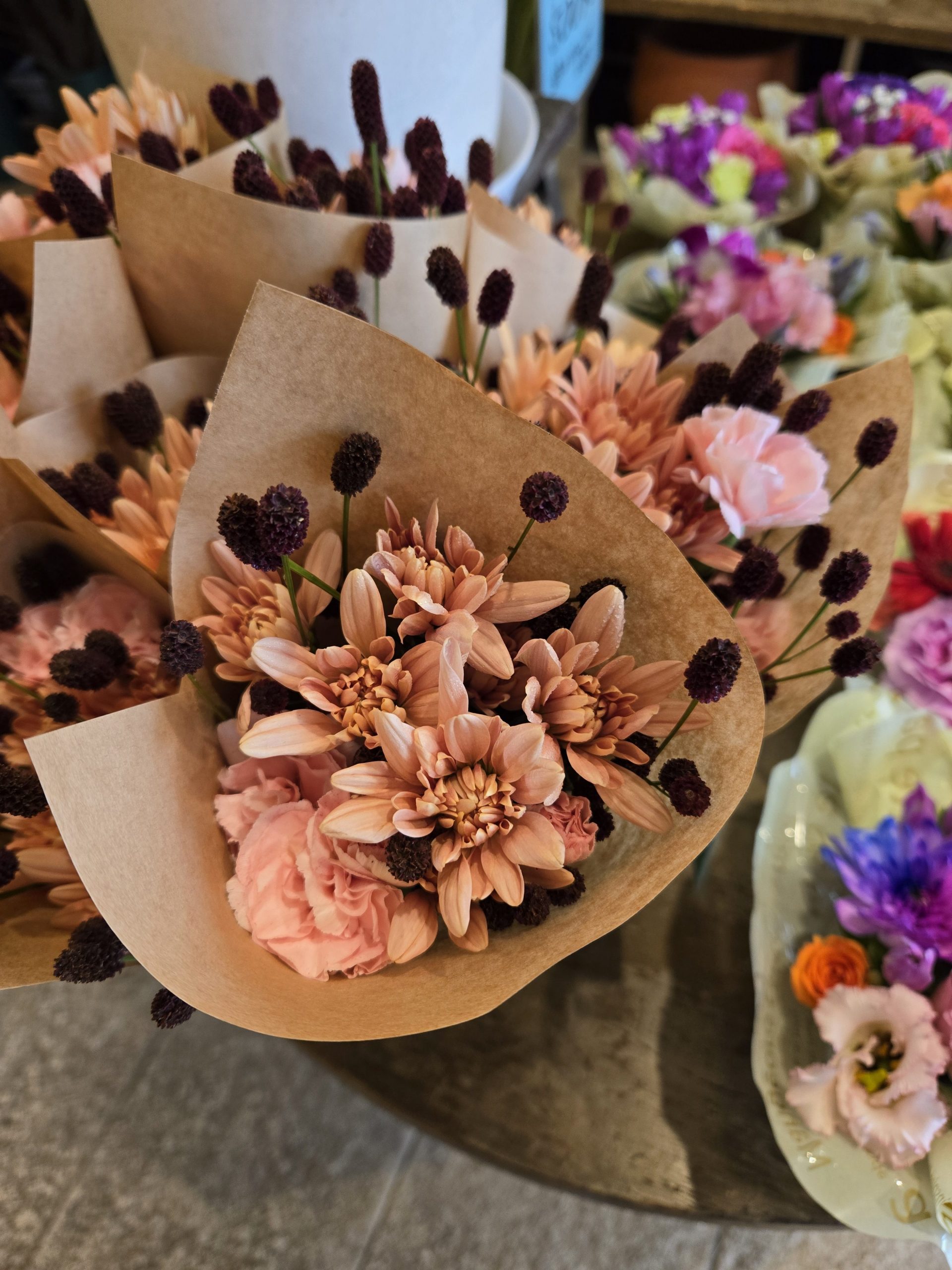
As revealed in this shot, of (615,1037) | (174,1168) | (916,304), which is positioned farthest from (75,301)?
(916,304)

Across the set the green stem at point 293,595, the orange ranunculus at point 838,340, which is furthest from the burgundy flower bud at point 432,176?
the orange ranunculus at point 838,340

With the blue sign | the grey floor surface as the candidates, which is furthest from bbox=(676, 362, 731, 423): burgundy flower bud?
the grey floor surface

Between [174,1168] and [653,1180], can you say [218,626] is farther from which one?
[174,1168]

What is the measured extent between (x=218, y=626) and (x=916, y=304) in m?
1.00

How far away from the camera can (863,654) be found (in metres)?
0.39

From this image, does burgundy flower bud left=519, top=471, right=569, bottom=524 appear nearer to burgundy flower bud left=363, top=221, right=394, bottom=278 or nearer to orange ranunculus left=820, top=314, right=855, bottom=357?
burgundy flower bud left=363, top=221, right=394, bottom=278

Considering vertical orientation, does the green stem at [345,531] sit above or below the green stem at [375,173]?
below

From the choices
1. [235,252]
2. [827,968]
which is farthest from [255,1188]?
[235,252]

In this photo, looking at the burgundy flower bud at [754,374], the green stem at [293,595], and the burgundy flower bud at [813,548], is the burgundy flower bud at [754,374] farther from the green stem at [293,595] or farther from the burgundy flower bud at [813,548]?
the green stem at [293,595]

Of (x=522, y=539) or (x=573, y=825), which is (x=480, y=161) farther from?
(x=573, y=825)

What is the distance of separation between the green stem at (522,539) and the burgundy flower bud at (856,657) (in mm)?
157

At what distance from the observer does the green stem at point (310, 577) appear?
1.18ft

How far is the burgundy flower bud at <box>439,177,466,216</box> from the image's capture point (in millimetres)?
529

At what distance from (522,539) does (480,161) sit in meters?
0.31
